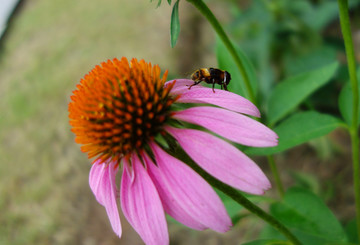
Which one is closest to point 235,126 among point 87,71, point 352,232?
point 352,232

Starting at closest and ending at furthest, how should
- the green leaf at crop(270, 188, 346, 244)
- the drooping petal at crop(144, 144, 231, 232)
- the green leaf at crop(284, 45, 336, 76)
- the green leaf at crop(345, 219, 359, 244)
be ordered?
the drooping petal at crop(144, 144, 231, 232)
the green leaf at crop(270, 188, 346, 244)
the green leaf at crop(345, 219, 359, 244)
the green leaf at crop(284, 45, 336, 76)

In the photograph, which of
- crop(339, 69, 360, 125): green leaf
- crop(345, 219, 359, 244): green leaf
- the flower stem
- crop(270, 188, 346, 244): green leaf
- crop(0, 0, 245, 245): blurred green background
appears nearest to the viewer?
the flower stem

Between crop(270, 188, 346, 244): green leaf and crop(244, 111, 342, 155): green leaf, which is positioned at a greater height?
crop(244, 111, 342, 155): green leaf

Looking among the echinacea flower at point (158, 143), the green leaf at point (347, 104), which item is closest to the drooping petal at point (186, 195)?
the echinacea flower at point (158, 143)

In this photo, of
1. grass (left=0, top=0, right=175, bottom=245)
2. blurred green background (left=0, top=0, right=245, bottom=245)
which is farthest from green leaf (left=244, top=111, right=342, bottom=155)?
grass (left=0, top=0, right=175, bottom=245)

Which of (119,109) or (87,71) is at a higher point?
(87,71)

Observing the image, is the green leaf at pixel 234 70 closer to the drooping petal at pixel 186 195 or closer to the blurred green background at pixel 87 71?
the blurred green background at pixel 87 71

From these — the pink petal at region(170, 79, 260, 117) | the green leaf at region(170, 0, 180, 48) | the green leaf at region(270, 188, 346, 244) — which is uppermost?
the green leaf at region(170, 0, 180, 48)

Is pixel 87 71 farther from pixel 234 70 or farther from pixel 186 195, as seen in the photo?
pixel 186 195

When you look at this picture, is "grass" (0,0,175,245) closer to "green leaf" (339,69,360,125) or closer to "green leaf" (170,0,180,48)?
"green leaf" (339,69,360,125)
